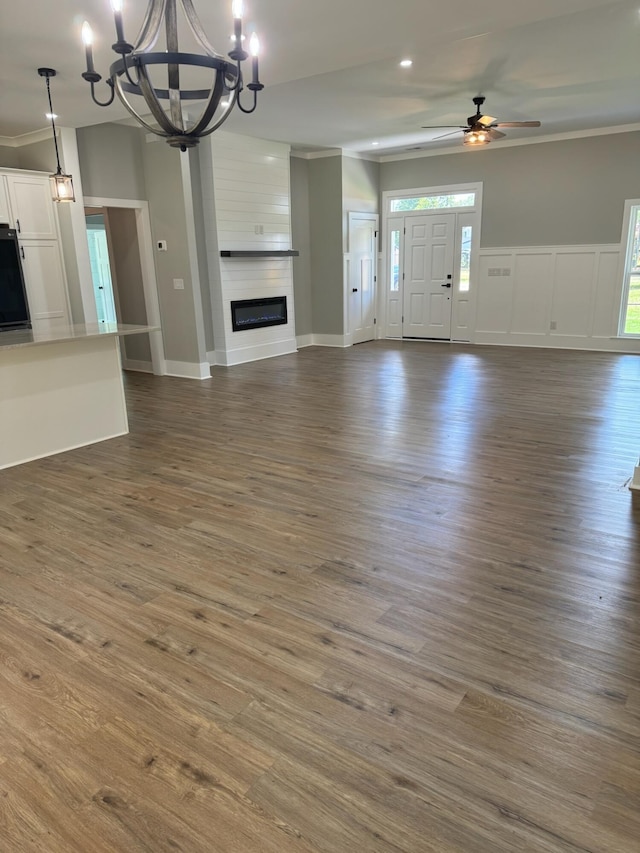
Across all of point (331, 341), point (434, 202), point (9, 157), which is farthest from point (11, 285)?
point (434, 202)

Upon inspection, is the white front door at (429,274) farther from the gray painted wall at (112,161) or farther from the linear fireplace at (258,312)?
the gray painted wall at (112,161)

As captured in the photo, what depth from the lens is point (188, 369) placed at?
7.45m

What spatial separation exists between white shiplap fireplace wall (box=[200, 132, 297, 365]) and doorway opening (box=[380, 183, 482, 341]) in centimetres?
231

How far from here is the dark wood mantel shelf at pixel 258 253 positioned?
7559 mm

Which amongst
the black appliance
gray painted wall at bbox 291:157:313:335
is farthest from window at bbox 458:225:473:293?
the black appliance

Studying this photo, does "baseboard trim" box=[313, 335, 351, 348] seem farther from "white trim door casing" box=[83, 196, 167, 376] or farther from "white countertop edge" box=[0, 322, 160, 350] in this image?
"white countertop edge" box=[0, 322, 160, 350]

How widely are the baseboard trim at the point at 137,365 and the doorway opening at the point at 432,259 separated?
15.0 ft

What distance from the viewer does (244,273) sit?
7.97 m

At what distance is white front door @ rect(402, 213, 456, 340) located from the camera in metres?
9.63

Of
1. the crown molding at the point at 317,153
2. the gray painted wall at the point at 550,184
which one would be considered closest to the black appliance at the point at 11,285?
the crown molding at the point at 317,153

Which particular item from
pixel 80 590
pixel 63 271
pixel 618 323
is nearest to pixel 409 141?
pixel 618 323

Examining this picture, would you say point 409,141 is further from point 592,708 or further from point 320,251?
point 592,708

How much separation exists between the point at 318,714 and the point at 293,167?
28.5ft

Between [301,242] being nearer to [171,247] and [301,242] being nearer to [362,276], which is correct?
[362,276]
